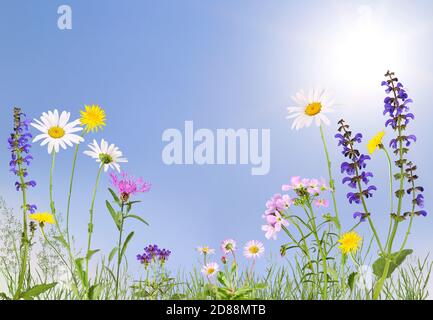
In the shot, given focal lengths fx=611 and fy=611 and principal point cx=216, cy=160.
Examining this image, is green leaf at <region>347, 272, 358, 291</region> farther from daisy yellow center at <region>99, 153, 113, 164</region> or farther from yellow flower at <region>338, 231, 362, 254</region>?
daisy yellow center at <region>99, 153, 113, 164</region>

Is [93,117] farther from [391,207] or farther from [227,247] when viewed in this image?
[391,207]

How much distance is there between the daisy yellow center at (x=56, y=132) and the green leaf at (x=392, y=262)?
129 centimetres

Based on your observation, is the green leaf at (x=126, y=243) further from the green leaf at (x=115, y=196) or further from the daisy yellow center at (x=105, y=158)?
the daisy yellow center at (x=105, y=158)

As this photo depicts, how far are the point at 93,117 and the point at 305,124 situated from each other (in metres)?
0.82

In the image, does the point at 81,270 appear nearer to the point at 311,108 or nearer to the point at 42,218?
the point at 42,218

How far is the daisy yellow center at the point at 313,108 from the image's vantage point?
234 centimetres

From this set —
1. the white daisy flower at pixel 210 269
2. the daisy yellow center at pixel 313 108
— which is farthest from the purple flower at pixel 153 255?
the daisy yellow center at pixel 313 108

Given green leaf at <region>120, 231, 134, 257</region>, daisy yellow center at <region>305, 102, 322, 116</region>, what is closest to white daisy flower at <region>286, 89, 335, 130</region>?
daisy yellow center at <region>305, 102, 322, 116</region>

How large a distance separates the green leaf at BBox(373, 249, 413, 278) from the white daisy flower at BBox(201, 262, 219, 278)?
30.4 inches

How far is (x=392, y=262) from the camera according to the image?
88.6 inches

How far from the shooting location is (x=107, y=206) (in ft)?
7.24

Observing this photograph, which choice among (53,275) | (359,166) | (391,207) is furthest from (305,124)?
(53,275)

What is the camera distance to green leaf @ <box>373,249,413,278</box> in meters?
2.22

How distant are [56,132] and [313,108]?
99cm
